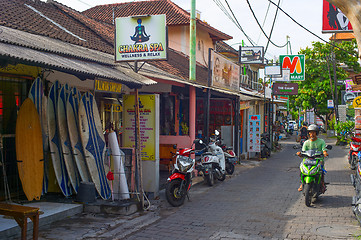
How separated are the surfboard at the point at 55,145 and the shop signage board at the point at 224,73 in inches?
284

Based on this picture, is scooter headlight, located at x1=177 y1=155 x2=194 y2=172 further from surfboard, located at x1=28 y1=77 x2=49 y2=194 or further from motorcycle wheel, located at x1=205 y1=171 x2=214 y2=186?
surfboard, located at x1=28 y1=77 x2=49 y2=194

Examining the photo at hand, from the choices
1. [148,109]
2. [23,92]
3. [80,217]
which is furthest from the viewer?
[148,109]

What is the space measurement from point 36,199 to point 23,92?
213cm

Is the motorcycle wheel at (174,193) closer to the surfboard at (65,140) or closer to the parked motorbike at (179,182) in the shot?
the parked motorbike at (179,182)

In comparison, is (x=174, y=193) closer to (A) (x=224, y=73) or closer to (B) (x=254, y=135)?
(A) (x=224, y=73)

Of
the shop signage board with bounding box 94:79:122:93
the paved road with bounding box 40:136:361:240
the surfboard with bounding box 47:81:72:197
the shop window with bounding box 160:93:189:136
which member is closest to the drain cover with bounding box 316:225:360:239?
the paved road with bounding box 40:136:361:240

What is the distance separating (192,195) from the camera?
10.7 m

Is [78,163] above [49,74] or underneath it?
underneath

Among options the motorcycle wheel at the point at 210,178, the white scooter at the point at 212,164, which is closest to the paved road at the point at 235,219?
the motorcycle wheel at the point at 210,178

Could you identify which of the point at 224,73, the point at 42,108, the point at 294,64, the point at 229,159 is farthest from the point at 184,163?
the point at 294,64

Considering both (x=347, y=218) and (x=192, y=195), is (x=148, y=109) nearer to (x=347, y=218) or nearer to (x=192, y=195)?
(x=192, y=195)

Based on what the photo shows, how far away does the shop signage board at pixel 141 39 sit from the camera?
29.8 ft

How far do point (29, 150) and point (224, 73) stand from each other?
9.76 meters

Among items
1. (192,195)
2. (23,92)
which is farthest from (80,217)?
(192,195)
